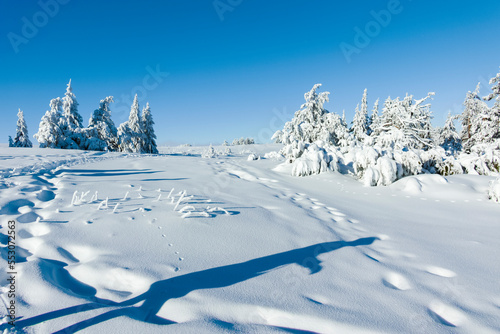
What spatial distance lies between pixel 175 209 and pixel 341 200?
14.6 ft

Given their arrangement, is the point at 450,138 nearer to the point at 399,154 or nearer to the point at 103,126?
the point at 399,154

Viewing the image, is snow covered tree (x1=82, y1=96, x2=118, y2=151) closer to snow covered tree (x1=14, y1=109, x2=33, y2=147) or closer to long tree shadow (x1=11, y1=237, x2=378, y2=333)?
snow covered tree (x1=14, y1=109, x2=33, y2=147)

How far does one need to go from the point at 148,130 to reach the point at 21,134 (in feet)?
50.6

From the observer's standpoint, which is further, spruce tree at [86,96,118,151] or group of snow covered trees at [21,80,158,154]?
spruce tree at [86,96,118,151]

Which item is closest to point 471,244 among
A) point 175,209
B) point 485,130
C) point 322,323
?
point 322,323

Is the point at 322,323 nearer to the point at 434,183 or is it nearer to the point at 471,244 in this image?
the point at 471,244

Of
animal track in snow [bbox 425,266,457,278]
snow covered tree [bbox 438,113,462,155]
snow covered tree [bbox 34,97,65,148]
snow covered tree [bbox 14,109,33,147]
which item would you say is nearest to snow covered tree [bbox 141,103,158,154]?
snow covered tree [bbox 34,97,65,148]

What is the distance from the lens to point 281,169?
11023mm

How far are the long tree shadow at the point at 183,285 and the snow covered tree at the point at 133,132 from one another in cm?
3031

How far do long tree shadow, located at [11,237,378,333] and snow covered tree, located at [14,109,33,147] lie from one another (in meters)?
39.8

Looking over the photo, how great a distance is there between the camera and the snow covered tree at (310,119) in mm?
20797

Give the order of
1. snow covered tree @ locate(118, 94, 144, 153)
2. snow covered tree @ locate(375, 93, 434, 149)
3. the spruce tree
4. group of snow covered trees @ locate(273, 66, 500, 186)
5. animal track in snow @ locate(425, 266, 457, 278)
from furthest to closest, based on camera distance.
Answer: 1. snow covered tree @ locate(118, 94, 144, 153)
2. the spruce tree
3. snow covered tree @ locate(375, 93, 434, 149)
4. group of snow covered trees @ locate(273, 66, 500, 186)
5. animal track in snow @ locate(425, 266, 457, 278)

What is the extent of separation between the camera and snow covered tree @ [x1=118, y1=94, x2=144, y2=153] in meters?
29.0

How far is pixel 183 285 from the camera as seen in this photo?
7.29ft
